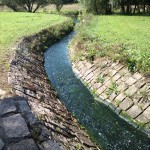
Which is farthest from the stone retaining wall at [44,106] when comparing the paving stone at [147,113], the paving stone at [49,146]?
the paving stone at [147,113]

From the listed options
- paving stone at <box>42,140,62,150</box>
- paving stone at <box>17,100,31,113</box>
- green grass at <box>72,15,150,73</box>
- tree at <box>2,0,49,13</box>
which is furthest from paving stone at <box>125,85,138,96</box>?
tree at <box>2,0,49,13</box>

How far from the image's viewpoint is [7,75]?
1972cm

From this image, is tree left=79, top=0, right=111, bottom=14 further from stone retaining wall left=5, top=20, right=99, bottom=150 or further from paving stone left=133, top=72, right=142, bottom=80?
paving stone left=133, top=72, right=142, bottom=80

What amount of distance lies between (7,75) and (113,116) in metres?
6.59

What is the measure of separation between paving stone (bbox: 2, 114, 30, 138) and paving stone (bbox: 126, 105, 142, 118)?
8.26 meters

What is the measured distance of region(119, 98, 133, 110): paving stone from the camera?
61.6 ft

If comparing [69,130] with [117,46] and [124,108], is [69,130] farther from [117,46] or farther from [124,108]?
[117,46]

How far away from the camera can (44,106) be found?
16922 mm

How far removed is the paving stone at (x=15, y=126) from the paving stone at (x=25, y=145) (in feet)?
1.07

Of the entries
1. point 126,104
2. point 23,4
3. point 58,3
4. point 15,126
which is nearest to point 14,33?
point 126,104

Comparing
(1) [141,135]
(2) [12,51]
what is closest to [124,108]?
(1) [141,135]

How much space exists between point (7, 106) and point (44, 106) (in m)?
4.77

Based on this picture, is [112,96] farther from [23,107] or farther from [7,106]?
[7,106]

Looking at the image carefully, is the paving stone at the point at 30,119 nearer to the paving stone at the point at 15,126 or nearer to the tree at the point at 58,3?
the paving stone at the point at 15,126
